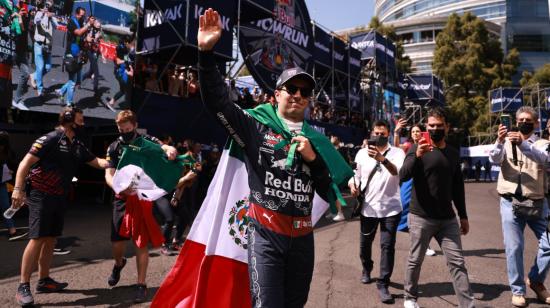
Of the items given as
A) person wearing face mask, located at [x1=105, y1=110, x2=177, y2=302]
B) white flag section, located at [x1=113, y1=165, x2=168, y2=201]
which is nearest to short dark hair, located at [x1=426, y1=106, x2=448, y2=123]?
person wearing face mask, located at [x1=105, y1=110, x2=177, y2=302]

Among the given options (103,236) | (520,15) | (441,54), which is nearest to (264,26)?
(103,236)

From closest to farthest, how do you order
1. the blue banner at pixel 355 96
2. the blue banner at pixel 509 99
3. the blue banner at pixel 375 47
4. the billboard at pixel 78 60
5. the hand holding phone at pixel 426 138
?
1. the hand holding phone at pixel 426 138
2. the billboard at pixel 78 60
3. the blue banner at pixel 355 96
4. the blue banner at pixel 375 47
5. the blue banner at pixel 509 99

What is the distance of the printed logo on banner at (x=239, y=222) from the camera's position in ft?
9.52

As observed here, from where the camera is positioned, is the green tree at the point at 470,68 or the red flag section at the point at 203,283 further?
the green tree at the point at 470,68

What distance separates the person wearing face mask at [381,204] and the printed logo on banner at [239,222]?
2093 mm

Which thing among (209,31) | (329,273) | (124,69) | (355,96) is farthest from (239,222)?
(355,96)

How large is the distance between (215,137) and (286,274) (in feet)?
33.3

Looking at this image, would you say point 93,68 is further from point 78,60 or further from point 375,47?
point 375,47

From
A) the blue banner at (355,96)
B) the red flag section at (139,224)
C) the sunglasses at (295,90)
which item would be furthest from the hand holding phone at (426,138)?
the blue banner at (355,96)

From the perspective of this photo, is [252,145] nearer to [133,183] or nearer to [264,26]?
[133,183]

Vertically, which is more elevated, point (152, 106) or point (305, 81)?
point (152, 106)

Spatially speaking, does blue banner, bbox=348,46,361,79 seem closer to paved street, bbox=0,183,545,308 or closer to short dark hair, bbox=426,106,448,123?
paved street, bbox=0,183,545,308

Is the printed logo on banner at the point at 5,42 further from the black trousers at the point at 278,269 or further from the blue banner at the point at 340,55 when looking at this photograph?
the blue banner at the point at 340,55

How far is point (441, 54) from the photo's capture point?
123 feet
